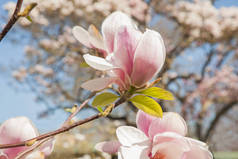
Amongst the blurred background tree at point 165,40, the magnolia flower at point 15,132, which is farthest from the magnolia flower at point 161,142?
the blurred background tree at point 165,40

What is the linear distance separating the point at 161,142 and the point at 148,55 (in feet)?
0.37

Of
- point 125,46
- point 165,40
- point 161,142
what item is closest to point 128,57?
point 125,46

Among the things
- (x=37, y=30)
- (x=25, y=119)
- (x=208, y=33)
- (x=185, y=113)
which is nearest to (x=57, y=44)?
(x=37, y=30)

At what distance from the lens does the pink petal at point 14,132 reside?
330mm

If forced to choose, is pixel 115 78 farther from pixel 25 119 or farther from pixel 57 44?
pixel 57 44

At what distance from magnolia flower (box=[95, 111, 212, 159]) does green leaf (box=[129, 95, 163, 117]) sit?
0.02 m

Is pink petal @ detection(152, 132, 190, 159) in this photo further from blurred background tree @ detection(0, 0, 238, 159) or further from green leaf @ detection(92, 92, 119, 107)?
blurred background tree @ detection(0, 0, 238, 159)

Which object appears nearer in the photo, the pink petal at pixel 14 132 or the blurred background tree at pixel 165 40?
the pink petal at pixel 14 132

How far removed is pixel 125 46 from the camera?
32 centimetres

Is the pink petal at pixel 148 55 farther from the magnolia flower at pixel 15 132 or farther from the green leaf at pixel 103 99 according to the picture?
the magnolia flower at pixel 15 132

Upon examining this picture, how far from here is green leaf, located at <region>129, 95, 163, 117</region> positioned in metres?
0.31

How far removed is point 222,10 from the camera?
200 inches

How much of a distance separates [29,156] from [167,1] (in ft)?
20.0

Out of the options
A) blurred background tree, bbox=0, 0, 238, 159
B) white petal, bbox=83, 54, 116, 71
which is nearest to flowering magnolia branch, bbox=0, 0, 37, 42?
white petal, bbox=83, 54, 116, 71
